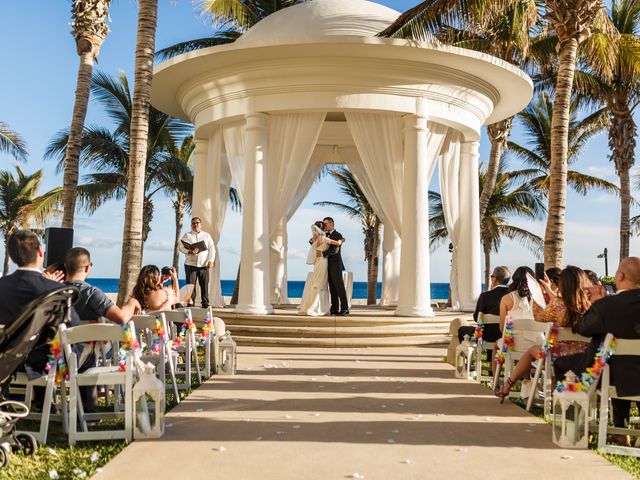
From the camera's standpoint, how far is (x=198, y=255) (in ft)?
43.8

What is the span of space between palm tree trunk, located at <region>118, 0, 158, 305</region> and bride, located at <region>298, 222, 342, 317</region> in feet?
10.5

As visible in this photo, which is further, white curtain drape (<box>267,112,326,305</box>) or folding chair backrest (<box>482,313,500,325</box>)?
white curtain drape (<box>267,112,326,305</box>)

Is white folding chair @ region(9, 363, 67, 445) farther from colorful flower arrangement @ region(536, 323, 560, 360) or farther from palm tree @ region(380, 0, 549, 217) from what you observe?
palm tree @ region(380, 0, 549, 217)

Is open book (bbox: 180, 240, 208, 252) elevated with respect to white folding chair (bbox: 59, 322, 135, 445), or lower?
elevated

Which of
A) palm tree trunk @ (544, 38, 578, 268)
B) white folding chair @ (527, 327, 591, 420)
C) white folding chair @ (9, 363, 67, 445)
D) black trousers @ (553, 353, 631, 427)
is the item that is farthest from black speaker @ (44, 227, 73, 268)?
palm tree trunk @ (544, 38, 578, 268)

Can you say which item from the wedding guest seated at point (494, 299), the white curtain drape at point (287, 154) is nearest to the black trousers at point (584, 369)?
the wedding guest seated at point (494, 299)

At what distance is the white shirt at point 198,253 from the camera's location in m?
13.2

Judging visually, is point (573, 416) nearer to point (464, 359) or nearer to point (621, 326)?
point (621, 326)

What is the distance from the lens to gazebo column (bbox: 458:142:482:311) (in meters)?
14.5

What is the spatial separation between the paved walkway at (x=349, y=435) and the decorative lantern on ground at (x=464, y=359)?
158mm

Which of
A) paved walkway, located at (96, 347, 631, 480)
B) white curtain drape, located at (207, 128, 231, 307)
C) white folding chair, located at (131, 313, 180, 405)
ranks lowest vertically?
paved walkway, located at (96, 347, 631, 480)

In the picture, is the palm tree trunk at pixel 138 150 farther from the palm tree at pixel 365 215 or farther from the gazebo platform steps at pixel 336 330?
the palm tree at pixel 365 215

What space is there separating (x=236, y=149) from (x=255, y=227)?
6.59ft

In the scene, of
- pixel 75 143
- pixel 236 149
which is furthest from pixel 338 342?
pixel 75 143
